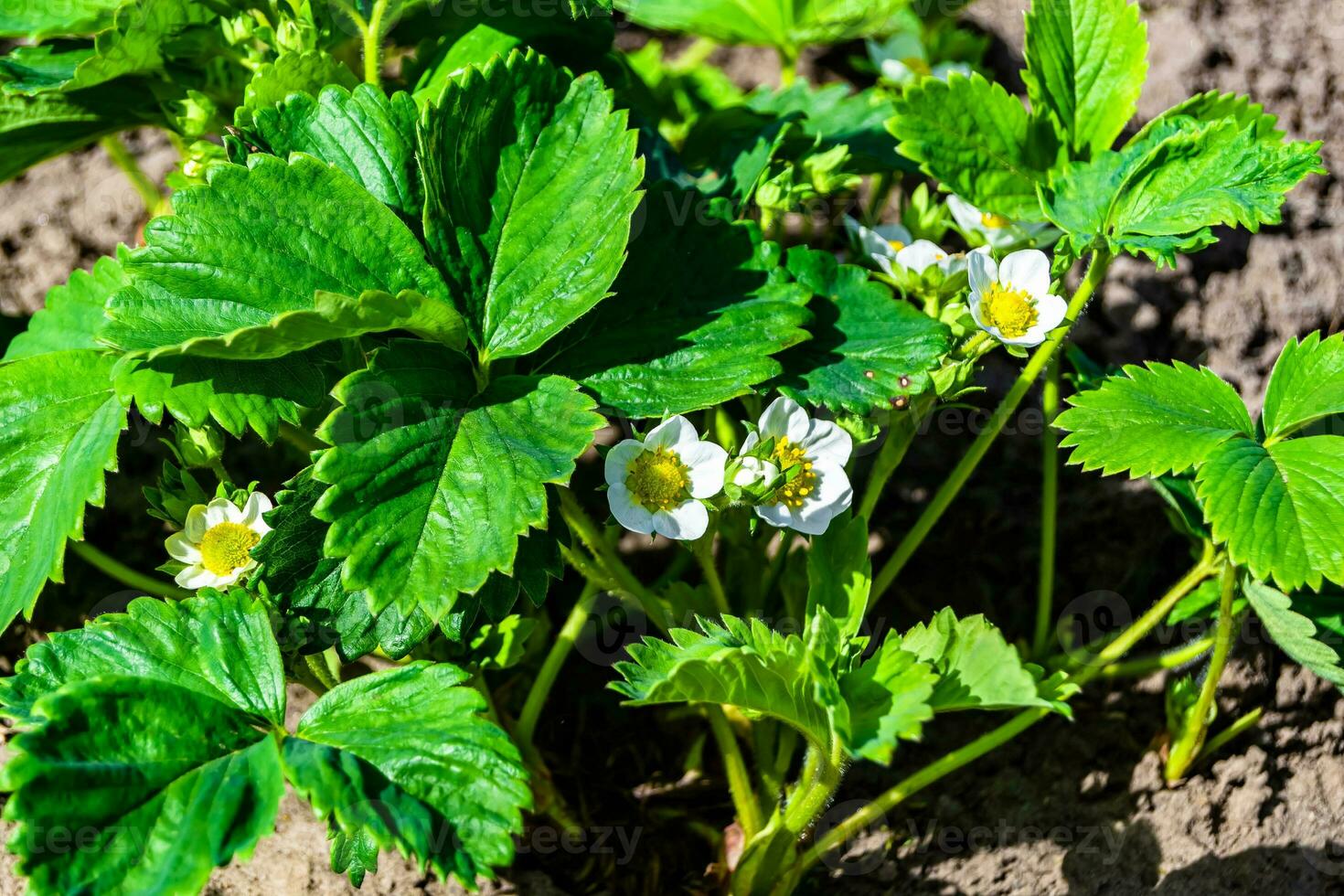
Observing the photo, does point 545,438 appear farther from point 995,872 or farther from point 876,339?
point 995,872

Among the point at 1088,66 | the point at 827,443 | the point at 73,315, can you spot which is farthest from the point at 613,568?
the point at 1088,66

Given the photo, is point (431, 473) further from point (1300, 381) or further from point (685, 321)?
point (1300, 381)

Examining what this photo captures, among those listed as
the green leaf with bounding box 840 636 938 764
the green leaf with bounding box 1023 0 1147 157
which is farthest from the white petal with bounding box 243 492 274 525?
the green leaf with bounding box 1023 0 1147 157

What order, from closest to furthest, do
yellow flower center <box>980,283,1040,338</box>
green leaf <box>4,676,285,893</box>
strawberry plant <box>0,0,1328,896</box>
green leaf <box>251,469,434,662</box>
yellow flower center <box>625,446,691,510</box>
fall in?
green leaf <box>4,676,285,893</box> → strawberry plant <box>0,0,1328,896</box> → green leaf <box>251,469,434,662</box> → yellow flower center <box>625,446,691,510</box> → yellow flower center <box>980,283,1040,338</box>

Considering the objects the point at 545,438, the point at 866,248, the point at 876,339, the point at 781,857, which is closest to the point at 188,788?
the point at 545,438

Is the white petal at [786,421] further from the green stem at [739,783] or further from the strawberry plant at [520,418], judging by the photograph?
the green stem at [739,783]

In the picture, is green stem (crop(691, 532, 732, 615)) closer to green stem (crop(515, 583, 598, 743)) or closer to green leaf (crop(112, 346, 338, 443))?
green stem (crop(515, 583, 598, 743))
